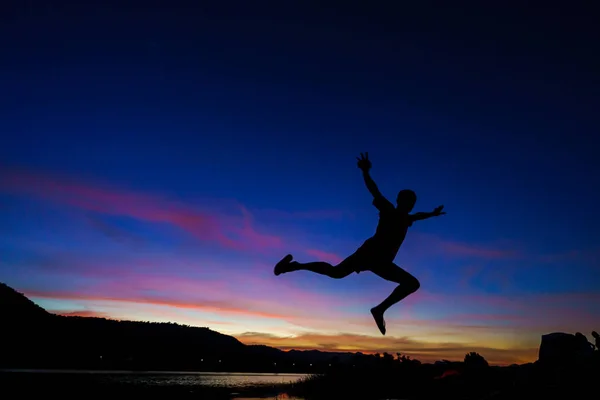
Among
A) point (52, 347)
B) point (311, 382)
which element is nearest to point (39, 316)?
point (52, 347)

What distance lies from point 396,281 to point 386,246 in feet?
2.60

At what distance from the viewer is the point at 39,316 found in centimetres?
14075

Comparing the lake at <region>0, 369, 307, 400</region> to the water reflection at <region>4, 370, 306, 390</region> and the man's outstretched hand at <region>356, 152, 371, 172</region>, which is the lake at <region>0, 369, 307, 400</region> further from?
the man's outstretched hand at <region>356, 152, 371, 172</region>

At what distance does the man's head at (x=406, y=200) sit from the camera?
9.66m

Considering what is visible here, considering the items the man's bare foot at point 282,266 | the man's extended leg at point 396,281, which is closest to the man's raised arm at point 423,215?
the man's extended leg at point 396,281

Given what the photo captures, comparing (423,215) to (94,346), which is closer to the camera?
(423,215)

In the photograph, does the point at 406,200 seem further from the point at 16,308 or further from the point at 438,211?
the point at 16,308

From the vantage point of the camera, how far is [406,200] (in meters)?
9.67

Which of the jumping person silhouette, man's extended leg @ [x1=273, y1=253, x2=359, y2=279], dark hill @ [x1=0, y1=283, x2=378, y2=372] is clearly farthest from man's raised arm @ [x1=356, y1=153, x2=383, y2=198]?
dark hill @ [x1=0, y1=283, x2=378, y2=372]

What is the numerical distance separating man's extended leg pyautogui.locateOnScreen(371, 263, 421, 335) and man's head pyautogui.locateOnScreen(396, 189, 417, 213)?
1.15 metres

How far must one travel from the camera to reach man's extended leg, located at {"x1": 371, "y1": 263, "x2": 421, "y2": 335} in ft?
31.6

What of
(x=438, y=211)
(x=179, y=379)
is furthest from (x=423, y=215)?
(x=179, y=379)

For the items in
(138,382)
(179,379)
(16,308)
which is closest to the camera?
(138,382)

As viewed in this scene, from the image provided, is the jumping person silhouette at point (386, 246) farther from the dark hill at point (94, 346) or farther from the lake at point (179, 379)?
the dark hill at point (94, 346)
